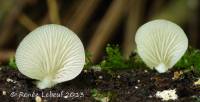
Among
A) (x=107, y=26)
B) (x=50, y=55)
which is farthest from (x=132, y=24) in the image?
(x=50, y=55)

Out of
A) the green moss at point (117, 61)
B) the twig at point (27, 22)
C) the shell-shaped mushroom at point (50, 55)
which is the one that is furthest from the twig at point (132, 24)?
the shell-shaped mushroom at point (50, 55)

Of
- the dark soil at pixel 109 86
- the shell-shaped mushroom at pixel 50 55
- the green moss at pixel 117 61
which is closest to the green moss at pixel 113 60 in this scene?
the green moss at pixel 117 61

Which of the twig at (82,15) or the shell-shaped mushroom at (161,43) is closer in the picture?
the shell-shaped mushroom at (161,43)

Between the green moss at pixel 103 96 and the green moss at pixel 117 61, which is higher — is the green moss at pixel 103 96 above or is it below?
below


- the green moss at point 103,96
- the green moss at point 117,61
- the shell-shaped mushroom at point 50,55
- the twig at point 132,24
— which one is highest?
the twig at point 132,24

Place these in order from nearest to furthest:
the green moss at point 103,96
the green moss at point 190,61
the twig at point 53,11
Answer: the green moss at point 103,96 < the green moss at point 190,61 < the twig at point 53,11

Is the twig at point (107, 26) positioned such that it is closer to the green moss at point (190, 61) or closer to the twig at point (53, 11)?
the twig at point (53, 11)

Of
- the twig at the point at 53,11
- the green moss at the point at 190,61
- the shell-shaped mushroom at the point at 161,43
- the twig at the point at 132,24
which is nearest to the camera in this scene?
the shell-shaped mushroom at the point at 161,43

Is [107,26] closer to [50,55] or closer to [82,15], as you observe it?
[82,15]

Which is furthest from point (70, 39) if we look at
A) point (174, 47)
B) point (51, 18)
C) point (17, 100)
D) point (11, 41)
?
point (11, 41)

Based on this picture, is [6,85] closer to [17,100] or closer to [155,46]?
[17,100]
